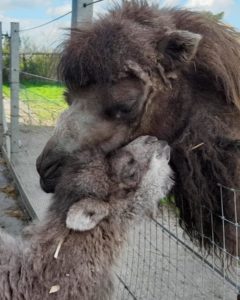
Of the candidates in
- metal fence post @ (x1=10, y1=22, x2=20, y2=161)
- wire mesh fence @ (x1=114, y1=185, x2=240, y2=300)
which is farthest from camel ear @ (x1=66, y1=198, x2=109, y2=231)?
metal fence post @ (x1=10, y1=22, x2=20, y2=161)

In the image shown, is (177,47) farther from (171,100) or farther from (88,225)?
(88,225)

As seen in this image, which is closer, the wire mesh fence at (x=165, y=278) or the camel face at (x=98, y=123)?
the camel face at (x=98, y=123)

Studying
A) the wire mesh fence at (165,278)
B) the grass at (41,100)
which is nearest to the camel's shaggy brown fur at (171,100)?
the wire mesh fence at (165,278)

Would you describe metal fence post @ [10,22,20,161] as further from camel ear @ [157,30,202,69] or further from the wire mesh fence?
camel ear @ [157,30,202,69]

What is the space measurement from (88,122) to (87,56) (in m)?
0.44

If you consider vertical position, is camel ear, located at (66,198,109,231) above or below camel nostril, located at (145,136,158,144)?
below

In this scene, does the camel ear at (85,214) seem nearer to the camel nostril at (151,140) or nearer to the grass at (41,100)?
the camel nostril at (151,140)

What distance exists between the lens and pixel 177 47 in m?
3.06

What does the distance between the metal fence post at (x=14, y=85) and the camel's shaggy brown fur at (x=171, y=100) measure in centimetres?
484

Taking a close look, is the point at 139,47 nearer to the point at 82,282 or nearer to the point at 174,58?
the point at 174,58

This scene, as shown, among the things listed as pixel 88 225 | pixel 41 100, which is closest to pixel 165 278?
pixel 88 225

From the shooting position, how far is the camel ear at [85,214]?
2818 millimetres

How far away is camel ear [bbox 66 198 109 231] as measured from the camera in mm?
2818

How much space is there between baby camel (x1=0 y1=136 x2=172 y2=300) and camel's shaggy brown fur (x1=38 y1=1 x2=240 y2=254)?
0.20m
